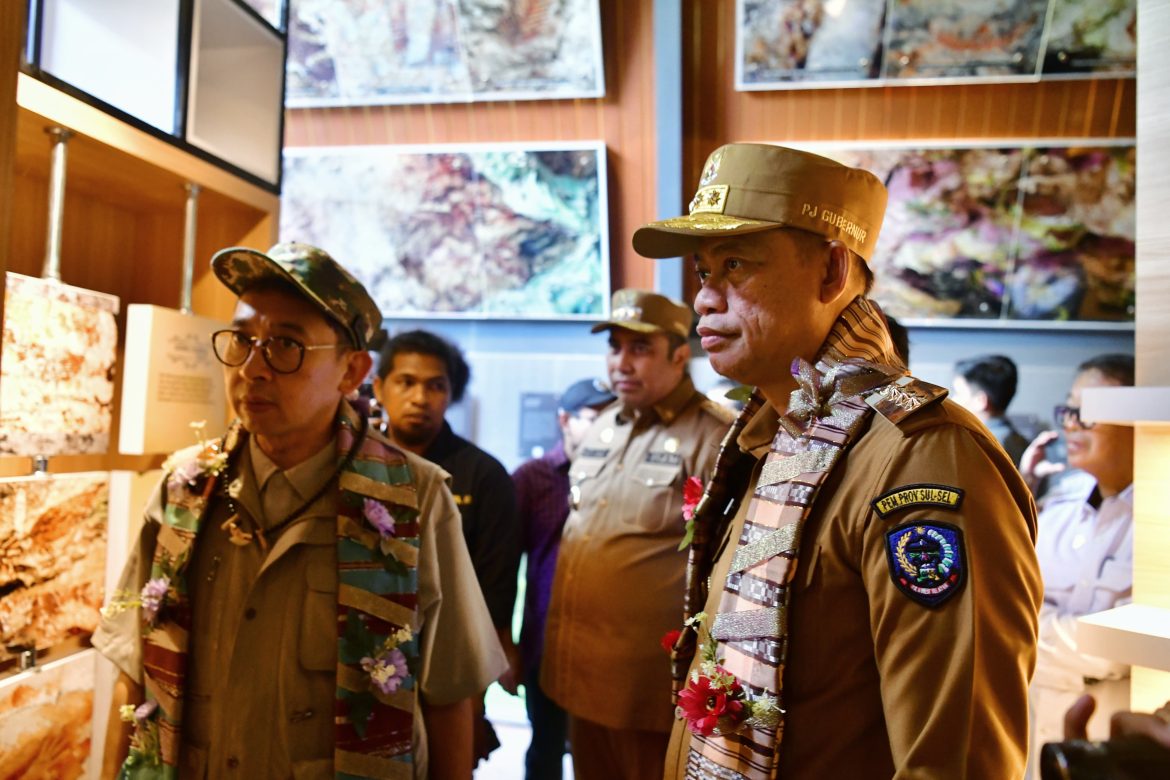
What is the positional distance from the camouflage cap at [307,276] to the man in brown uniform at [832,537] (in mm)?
689

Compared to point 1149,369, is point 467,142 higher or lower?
higher

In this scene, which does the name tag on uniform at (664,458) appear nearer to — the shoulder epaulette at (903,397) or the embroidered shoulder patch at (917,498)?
the shoulder epaulette at (903,397)

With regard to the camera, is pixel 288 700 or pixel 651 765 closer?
pixel 288 700

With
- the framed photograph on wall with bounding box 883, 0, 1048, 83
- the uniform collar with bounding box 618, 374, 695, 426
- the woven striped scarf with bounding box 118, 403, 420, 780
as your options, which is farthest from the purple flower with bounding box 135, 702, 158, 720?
the framed photograph on wall with bounding box 883, 0, 1048, 83

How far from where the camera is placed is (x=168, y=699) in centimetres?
170

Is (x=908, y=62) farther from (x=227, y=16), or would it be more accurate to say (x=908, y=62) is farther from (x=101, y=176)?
(x=101, y=176)

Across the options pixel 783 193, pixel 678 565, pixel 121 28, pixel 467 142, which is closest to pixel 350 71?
pixel 467 142

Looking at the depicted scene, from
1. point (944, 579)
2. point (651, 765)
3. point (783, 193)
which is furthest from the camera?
point (651, 765)

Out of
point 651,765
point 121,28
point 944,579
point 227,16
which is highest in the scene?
point 227,16

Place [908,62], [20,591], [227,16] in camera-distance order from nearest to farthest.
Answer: [20,591] < [227,16] < [908,62]

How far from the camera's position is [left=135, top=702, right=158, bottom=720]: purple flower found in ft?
5.66

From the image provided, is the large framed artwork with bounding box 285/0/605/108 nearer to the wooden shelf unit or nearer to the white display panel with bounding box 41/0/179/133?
the wooden shelf unit

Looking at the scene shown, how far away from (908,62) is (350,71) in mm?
3029

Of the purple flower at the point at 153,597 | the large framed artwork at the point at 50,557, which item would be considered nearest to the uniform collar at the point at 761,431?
the purple flower at the point at 153,597
